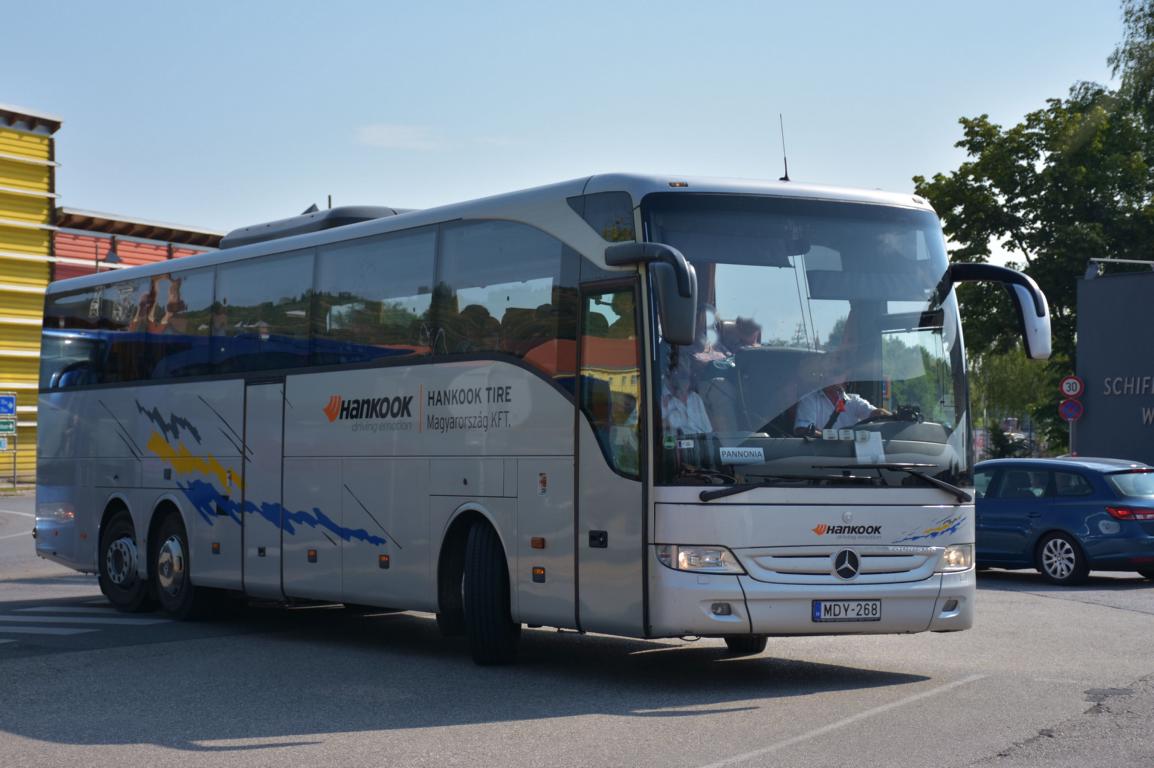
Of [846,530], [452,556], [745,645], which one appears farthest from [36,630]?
[846,530]

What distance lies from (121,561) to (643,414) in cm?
913

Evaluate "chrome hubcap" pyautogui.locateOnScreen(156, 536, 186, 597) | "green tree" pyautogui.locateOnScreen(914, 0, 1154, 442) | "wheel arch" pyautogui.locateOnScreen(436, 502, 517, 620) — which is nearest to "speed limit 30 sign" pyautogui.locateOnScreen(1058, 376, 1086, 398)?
"green tree" pyautogui.locateOnScreen(914, 0, 1154, 442)

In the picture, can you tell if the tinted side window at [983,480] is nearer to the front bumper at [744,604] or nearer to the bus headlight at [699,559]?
the front bumper at [744,604]

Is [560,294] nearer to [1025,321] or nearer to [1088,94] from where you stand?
[1025,321]

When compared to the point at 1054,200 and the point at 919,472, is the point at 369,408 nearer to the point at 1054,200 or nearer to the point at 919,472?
the point at 919,472

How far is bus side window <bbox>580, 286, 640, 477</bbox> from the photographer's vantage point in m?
10.9

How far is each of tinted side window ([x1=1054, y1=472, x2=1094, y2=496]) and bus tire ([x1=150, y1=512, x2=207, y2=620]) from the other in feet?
36.5

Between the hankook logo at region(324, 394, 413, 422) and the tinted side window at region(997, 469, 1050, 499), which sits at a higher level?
the hankook logo at region(324, 394, 413, 422)

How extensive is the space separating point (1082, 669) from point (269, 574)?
746cm

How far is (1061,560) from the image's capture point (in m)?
20.7

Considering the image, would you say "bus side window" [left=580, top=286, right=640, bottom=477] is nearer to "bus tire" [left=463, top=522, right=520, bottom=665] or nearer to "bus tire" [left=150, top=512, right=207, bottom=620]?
"bus tire" [left=463, top=522, right=520, bottom=665]

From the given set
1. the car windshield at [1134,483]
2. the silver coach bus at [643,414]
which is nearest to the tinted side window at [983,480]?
the car windshield at [1134,483]

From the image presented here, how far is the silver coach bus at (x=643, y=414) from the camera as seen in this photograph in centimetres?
1067

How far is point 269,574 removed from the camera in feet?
50.2
